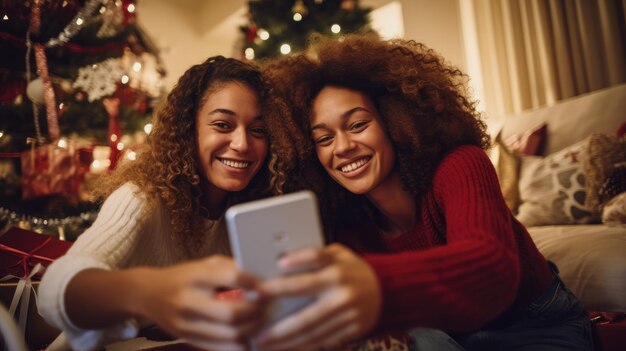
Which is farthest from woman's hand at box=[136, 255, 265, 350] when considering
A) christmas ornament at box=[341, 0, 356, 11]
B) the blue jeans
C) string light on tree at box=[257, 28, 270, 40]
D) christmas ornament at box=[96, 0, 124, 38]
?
christmas ornament at box=[341, 0, 356, 11]

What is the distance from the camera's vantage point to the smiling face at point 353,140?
1033mm

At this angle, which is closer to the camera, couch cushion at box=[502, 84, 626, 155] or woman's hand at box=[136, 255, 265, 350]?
woman's hand at box=[136, 255, 265, 350]

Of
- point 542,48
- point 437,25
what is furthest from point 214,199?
point 437,25

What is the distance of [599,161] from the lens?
154 cm

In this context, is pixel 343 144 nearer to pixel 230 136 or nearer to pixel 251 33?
pixel 230 136

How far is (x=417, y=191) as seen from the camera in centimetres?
102

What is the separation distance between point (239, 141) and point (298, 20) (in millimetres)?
1623

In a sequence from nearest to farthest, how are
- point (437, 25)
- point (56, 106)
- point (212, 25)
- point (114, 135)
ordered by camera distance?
point (56, 106) < point (114, 135) < point (437, 25) < point (212, 25)

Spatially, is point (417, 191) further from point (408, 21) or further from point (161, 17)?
point (161, 17)

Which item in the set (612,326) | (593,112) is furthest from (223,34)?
(612,326)

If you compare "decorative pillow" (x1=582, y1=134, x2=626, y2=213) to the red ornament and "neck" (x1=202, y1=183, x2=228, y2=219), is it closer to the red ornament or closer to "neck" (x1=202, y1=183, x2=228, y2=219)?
"neck" (x1=202, y1=183, x2=228, y2=219)

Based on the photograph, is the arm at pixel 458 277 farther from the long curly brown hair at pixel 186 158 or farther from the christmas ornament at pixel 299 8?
the christmas ornament at pixel 299 8

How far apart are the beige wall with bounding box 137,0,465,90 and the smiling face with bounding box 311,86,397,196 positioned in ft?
8.00

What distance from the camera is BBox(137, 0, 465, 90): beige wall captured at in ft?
10.8
